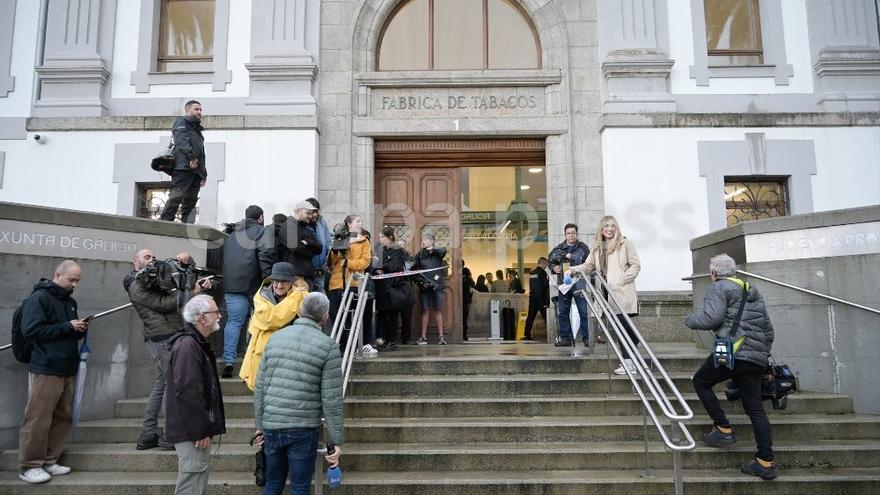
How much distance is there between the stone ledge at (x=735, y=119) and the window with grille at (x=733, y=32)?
1.24 metres

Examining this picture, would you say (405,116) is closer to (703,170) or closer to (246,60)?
(246,60)

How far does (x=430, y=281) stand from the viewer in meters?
10.3

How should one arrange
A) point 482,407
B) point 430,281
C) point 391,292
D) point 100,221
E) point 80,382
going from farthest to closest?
1. point 430,281
2. point 391,292
3. point 100,221
4. point 482,407
5. point 80,382

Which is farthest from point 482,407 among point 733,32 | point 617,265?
point 733,32

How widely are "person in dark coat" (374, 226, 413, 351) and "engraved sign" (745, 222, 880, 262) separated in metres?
4.75

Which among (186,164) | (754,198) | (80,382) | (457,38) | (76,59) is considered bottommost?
(80,382)

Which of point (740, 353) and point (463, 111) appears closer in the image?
point (740, 353)

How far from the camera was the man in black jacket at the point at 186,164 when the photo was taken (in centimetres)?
822

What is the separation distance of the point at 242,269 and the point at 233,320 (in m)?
0.61

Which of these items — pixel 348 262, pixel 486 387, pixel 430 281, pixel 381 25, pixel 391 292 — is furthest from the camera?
pixel 381 25

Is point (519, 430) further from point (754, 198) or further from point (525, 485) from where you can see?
point (754, 198)

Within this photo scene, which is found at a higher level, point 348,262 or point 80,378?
point 348,262

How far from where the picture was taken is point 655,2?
38.1 ft

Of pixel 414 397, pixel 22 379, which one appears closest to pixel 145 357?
pixel 22 379
